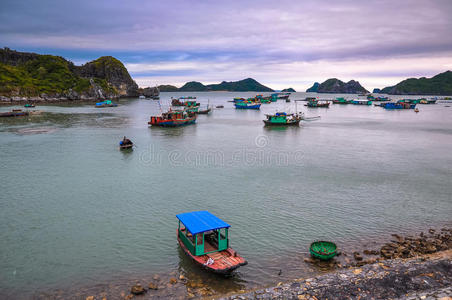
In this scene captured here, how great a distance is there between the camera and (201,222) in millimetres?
18875

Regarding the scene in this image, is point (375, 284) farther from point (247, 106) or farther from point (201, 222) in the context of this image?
point (247, 106)

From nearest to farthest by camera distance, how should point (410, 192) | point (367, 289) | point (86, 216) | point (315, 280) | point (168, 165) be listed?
point (367, 289) → point (315, 280) → point (86, 216) → point (410, 192) → point (168, 165)

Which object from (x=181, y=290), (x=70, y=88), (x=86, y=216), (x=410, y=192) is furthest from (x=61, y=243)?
(x=70, y=88)

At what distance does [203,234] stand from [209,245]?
1648mm

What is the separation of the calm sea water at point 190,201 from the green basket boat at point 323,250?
1.11m

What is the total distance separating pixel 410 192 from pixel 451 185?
6.74m

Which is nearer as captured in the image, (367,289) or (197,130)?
(367,289)

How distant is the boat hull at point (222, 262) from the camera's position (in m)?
16.7

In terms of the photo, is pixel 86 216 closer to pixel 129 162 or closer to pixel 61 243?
pixel 61 243

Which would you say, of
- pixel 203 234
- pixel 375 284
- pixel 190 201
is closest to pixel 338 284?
pixel 375 284

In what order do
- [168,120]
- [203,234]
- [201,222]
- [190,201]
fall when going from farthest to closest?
[168,120] < [190,201] < [201,222] < [203,234]

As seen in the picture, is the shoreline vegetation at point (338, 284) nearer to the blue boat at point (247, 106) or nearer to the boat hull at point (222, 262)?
the boat hull at point (222, 262)

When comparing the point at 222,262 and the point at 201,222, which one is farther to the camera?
the point at 201,222

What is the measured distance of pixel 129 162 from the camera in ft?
149
